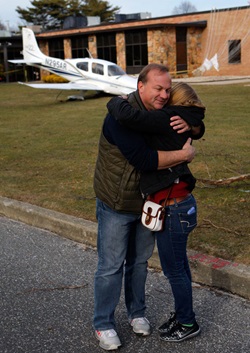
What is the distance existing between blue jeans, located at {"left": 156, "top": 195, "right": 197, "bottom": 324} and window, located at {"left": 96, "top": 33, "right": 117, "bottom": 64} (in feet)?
145

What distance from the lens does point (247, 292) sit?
452 centimetres

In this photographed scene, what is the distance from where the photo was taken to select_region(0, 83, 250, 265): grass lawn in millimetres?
5906

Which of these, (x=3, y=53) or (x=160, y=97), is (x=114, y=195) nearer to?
(x=160, y=97)

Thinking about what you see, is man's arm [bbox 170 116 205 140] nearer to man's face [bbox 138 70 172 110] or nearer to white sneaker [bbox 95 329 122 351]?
man's face [bbox 138 70 172 110]

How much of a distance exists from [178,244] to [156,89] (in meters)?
1.02

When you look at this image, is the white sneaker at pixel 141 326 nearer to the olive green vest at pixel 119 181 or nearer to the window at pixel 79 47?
the olive green vest at pixel 119 181

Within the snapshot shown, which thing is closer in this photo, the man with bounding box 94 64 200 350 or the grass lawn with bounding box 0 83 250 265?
the man with bounding box 94 64 200 350

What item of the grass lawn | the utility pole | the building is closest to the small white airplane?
the grass lawn

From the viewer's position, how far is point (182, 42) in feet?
144

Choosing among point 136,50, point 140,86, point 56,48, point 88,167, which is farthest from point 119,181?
point 56,48

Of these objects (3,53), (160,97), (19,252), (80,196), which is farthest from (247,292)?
(3,53)

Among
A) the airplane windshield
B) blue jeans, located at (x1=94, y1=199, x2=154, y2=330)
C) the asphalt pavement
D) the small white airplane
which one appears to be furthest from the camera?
the airplane windshield

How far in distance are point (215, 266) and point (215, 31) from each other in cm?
3961

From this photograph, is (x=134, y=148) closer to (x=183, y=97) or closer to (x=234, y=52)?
(x=183, y=97)
